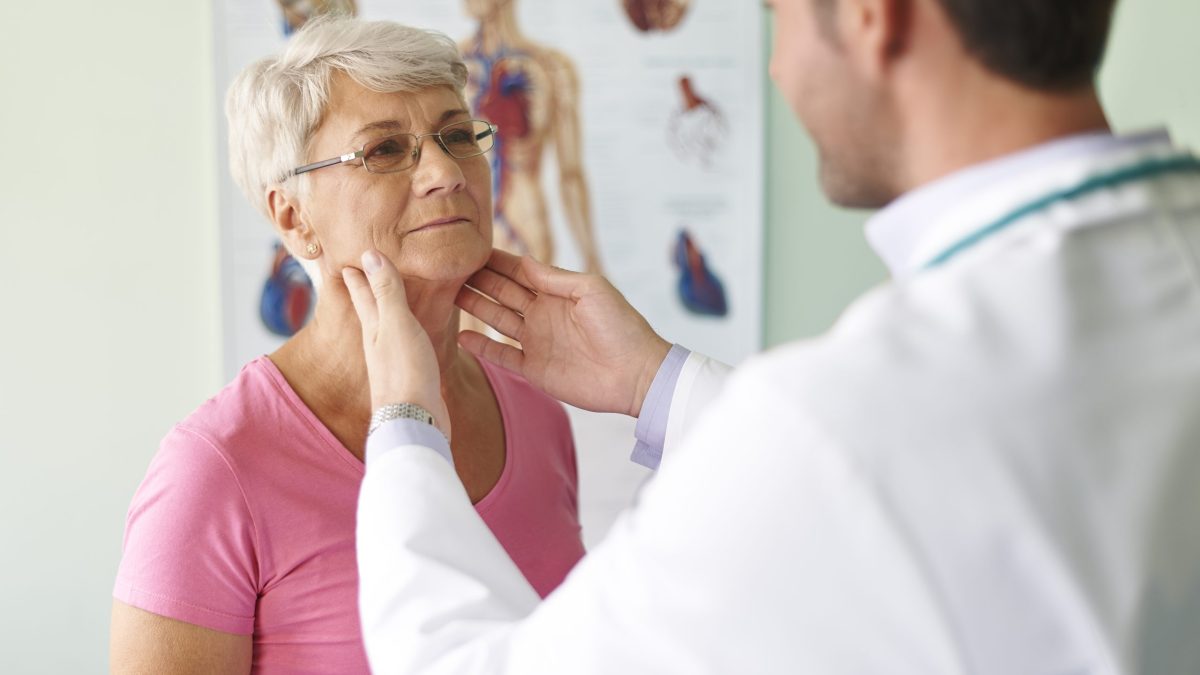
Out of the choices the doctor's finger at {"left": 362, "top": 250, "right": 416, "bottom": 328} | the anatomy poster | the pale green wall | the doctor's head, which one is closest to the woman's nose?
the doctor's finger at {"left": 362, "top": 250, "right": 416, "bottom": 328}

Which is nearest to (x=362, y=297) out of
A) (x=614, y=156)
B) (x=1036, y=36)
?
(x=1036, y=36)

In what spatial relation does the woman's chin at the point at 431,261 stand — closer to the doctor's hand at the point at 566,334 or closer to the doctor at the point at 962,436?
the doctor's hand at the point at 566,334

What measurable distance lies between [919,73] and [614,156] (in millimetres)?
2069

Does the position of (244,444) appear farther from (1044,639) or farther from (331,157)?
(1044,639)

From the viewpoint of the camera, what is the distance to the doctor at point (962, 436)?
781 mm

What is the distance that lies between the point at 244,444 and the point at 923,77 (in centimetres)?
100

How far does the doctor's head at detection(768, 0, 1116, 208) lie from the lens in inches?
33.9

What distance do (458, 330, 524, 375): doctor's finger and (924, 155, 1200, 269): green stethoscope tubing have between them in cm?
94

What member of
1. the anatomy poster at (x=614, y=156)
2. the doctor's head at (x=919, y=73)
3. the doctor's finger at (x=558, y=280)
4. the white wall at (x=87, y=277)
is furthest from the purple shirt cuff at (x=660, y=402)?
the white wall at (x=87, y=277)

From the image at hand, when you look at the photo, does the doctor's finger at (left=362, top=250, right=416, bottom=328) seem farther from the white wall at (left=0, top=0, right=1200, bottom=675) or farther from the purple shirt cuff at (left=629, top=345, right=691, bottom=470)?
the white wall at (left=0, top=0, right=1200, bottom=675)

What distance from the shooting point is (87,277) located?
2732mm

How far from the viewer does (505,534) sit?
1636mm

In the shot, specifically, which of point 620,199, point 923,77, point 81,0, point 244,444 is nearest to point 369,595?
point 244,444

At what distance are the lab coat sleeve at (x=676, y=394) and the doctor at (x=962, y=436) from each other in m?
0.64
